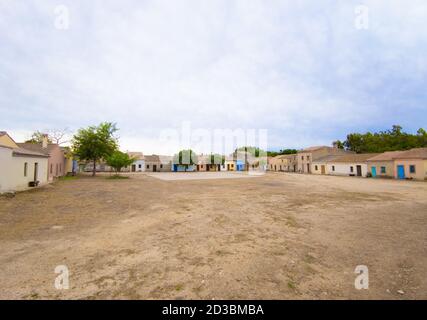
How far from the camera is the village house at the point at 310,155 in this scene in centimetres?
4588

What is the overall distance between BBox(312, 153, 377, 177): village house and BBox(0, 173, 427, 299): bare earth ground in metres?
30.6

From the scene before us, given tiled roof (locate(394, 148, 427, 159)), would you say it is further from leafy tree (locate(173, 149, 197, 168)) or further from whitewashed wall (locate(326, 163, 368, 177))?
leafy tree (locate(173, 149, 197, 168))

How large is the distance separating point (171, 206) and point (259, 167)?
5967cm

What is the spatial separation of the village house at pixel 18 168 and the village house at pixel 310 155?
4665 cm

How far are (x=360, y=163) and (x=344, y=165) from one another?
122 inches

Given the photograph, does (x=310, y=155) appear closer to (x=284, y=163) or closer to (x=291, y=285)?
(x=284, y=163)

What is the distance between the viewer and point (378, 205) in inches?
389

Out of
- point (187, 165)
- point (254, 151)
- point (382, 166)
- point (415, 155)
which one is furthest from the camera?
point (254, 151)

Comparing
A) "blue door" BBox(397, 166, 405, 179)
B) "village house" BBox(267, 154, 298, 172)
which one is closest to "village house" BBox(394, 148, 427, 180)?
"blue door" BBox(397, 166, 405, 179)

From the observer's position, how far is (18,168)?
14891 mm

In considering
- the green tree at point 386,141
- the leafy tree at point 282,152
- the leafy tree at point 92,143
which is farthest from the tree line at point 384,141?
the leafy tree at point 92,143

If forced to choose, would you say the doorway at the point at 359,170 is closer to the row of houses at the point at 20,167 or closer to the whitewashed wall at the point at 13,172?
the row of houses at the point at 20,167

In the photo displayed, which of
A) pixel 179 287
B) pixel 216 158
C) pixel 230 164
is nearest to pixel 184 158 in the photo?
A: pixel 216 158

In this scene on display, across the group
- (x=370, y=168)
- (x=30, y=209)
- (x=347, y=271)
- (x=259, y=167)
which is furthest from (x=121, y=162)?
(x=259, y=167)
